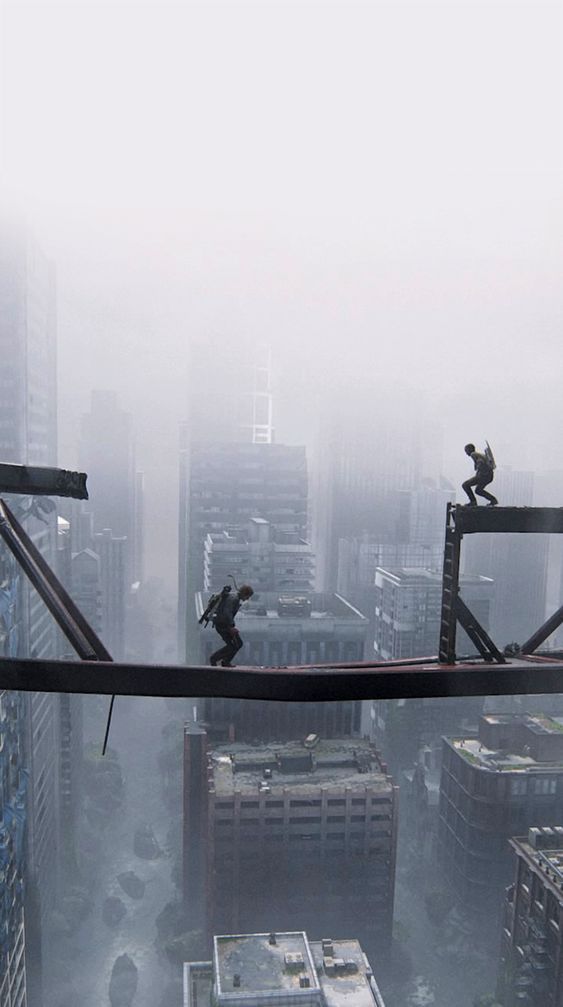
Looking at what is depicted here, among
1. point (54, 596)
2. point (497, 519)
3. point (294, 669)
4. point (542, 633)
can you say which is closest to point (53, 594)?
point (54, 596)

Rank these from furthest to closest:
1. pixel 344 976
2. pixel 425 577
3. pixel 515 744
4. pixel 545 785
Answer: pixel 425 577, pixel 515 744, pixel 545 785, pixel 344 976

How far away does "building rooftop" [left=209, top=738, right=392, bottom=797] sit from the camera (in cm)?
2162

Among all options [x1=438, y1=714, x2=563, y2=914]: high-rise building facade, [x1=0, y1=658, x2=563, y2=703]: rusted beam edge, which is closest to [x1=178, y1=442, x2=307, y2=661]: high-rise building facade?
[x1=438, y1=714, x2=563, y2=914]: high-rise building facade

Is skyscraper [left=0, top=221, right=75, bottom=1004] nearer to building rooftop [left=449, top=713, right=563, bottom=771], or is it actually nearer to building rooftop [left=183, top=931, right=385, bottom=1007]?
building rooftop [left=183, top=931, right=385, bottom=1007]

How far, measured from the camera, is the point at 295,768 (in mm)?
22250

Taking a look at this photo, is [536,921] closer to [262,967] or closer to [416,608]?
[262,967]

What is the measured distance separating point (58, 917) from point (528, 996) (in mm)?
19694

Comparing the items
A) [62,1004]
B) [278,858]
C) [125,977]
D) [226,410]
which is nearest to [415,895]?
[278,858]

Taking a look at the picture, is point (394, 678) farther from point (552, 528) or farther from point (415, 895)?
point (415, 895)

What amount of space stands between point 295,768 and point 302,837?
2.27 meters

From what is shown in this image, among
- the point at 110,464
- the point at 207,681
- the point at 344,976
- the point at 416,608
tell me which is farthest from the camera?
the point at 110,464

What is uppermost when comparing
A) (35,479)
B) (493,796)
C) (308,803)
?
(35,479)

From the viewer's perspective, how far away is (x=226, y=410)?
59.5 metres

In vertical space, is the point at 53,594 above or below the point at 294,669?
above
